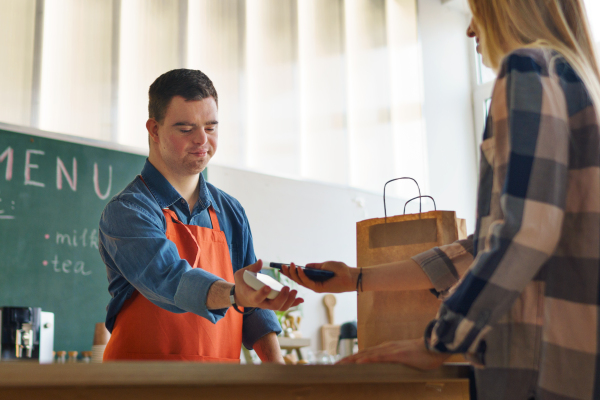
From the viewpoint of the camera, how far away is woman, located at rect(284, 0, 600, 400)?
2.24 feet

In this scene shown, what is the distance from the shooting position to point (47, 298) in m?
2.40

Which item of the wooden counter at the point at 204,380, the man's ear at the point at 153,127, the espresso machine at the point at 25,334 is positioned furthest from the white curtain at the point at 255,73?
the wooden counter at the point at 204,380

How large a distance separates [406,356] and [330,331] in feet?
8.59

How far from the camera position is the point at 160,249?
3.99 ft

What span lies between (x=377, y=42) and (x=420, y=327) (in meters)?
3.28

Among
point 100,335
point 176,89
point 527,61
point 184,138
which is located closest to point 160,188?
point 184,138

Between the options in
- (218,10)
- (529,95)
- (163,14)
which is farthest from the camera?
(218,10)

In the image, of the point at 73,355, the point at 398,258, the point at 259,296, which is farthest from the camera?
the point at 73,355

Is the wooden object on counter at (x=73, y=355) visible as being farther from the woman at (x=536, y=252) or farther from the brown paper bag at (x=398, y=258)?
the woman at (x=536, y=252)

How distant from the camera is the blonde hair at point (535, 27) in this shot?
81 centimetres

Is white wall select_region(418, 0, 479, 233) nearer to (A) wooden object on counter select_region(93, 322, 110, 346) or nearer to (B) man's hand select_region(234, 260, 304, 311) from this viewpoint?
(A) wooden object on counter select_region(93, 322, 110, 346)

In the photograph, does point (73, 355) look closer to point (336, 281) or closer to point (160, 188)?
point (160, 188)

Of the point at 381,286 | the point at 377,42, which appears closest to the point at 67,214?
the point at 381,286

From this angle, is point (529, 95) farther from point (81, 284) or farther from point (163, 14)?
point (163, 14)
